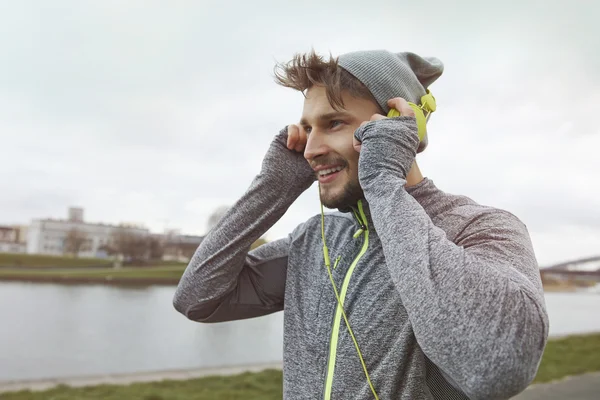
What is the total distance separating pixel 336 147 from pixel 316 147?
81mm

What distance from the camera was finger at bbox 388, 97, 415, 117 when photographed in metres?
1.51

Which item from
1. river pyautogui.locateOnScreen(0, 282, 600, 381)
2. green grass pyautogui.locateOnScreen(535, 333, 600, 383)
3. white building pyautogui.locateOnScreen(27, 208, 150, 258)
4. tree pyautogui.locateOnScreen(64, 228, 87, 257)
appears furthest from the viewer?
white building pyautogui.locateOnScreen(27, 208, 150, 258)

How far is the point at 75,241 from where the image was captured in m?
86.9

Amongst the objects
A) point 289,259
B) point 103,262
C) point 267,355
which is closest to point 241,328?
point 267,355

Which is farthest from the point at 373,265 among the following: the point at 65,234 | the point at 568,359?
the point at 65,234

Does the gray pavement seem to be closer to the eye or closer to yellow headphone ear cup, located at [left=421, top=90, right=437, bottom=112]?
yellow headphone ear cup, located at [left=421, top=90, right=437, bottom=112]

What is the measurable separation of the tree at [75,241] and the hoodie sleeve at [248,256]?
298 feet

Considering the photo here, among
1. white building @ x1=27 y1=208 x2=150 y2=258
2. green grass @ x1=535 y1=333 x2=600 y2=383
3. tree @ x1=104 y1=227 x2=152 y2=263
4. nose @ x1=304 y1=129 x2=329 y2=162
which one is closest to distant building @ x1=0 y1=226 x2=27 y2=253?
white building @ x1=27 y1=208 x2=150 y2=258

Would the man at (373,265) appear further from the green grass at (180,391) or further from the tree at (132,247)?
the tree at (132,247)

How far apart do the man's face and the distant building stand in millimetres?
117484

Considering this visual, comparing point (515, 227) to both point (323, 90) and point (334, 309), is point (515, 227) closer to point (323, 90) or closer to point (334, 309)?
point (334, 309)

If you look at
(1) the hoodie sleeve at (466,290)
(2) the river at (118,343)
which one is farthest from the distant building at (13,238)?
(1) the hoodie sleeve at (466,290)

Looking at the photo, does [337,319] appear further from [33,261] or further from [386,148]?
[33,261]

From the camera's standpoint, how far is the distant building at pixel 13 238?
104 meters
